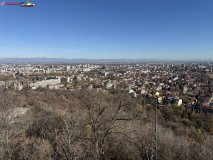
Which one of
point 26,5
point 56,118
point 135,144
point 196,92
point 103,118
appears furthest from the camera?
point 196,92

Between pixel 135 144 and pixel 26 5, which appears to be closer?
pixel 135 144

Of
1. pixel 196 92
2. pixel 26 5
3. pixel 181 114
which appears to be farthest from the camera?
pixel 196 92

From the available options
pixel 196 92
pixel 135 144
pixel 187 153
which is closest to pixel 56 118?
pixel 135 144

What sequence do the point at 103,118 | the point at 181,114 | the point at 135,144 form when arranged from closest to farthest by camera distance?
1. the point at 103,118
2. the point at 135,144
3. the point at 181,114

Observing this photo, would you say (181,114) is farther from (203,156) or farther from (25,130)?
(25,130)

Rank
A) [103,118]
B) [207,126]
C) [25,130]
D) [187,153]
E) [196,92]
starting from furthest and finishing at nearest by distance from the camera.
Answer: [196,92], [207,126], [25,130], [103,118], [187,153]

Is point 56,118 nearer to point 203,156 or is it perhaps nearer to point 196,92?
point 203,156

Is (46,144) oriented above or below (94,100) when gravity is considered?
below

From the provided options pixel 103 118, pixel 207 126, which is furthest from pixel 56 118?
pixel 207 126

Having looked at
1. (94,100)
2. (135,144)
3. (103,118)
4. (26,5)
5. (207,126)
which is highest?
(26,5)
